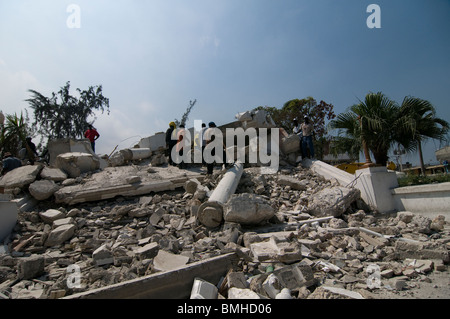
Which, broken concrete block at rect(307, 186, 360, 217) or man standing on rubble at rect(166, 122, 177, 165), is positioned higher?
man standing on rubble at rect(166, 122, 177, 165)

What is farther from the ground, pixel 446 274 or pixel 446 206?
pixel 446 206

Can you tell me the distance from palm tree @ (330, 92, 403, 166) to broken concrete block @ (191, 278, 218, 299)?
5.64m

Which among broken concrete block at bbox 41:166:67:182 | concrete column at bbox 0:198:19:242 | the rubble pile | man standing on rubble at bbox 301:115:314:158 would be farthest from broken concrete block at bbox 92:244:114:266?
man standing on rubble at bbox 301:115:314:158

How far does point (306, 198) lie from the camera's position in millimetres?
5898

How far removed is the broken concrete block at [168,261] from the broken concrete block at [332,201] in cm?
335

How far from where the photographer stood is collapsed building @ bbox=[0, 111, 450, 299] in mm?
2615

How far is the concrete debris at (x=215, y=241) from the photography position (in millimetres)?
2637

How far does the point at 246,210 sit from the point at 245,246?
773 millimetres

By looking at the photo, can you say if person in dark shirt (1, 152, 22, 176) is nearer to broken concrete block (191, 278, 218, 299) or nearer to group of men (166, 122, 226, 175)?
group of men (166, 122, 226, 175)

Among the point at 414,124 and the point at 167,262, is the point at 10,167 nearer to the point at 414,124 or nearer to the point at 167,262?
the point at 167,262

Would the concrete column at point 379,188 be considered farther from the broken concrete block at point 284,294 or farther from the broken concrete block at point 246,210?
the broken concrete block at point 284,294

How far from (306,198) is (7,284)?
567cm

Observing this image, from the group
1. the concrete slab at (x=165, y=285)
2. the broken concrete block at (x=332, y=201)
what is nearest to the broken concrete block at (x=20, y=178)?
the concrete slab at (x=165, y=285)
